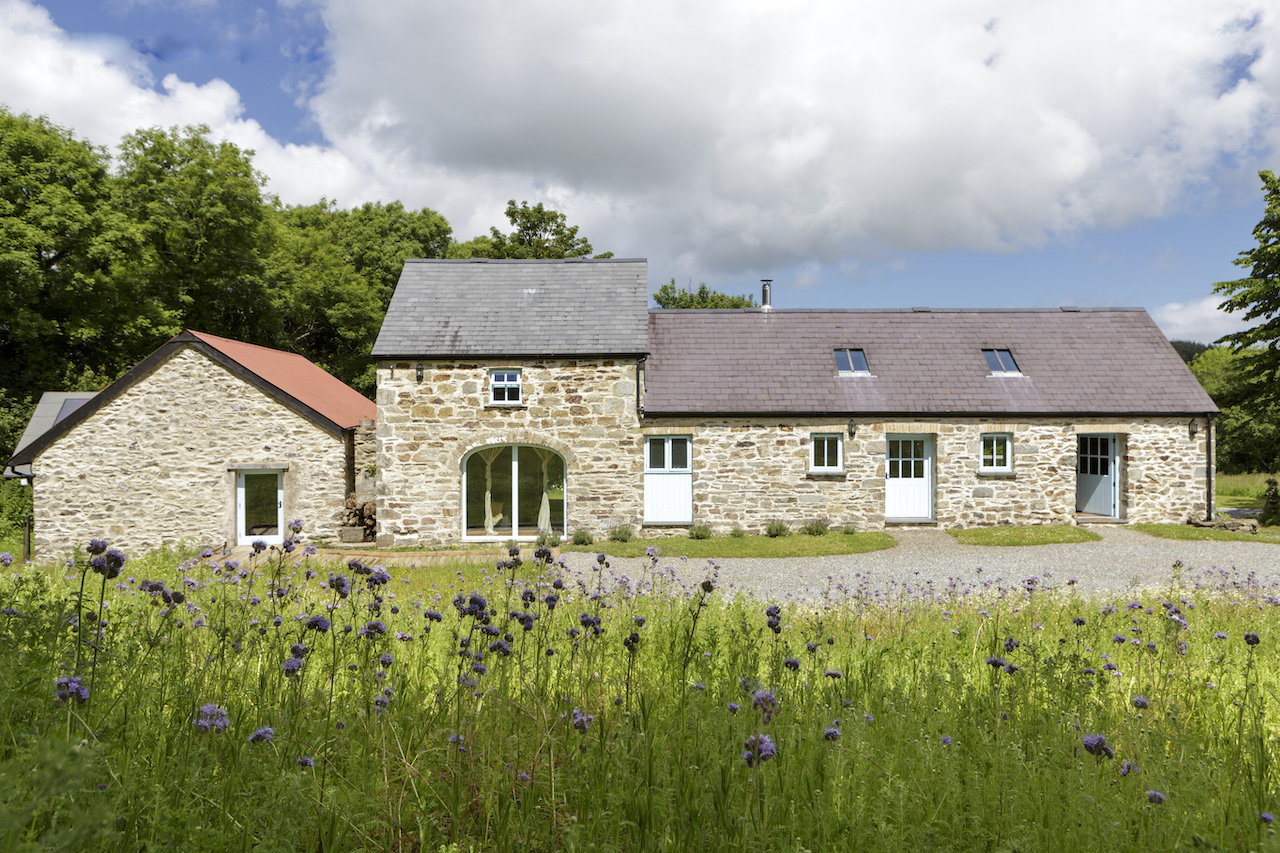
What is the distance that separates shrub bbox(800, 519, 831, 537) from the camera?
16203 mm

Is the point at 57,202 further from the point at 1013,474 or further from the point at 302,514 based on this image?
the point at 1013,474

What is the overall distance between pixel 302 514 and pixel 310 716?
13200 millimetres

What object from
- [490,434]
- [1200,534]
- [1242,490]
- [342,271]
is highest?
[342,271]

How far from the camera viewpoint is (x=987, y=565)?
12250 millimetres

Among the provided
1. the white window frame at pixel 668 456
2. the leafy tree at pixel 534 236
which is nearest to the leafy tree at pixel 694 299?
the leafy tree at pixel 534 236

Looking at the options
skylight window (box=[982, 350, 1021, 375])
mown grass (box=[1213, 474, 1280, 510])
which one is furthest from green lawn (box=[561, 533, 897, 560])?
mown grass (box=[1213, 474, 1280, 510])

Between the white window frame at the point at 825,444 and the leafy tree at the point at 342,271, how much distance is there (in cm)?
2173

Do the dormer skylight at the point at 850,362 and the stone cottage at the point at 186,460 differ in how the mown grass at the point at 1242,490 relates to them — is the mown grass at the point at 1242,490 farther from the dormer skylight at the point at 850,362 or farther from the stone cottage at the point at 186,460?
the stone cottage at the point at 186,460

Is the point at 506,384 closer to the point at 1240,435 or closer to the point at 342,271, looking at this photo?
the point at 342,271

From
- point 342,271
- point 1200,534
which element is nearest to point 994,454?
point 1200,534

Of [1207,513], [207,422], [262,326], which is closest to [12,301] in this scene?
[262,326]

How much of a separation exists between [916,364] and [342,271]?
25.3m

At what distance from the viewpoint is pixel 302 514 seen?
605 inches

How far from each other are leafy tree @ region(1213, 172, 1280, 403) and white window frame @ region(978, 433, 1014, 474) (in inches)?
308
